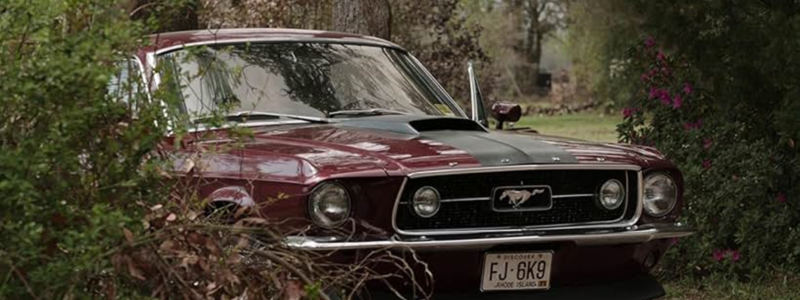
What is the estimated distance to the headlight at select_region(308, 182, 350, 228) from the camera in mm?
6035

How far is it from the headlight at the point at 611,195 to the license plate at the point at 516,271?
410 mm

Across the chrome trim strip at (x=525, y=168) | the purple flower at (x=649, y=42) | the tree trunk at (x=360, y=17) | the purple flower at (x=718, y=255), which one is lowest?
the purple flower at (x=718, y=255)

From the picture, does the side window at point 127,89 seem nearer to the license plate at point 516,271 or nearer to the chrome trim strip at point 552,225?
the chrome trim strip at point 552,225

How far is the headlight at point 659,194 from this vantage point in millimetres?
6965

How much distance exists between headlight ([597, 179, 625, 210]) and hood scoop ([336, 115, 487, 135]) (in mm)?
738

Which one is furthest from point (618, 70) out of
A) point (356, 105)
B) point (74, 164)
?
point (74, 164)

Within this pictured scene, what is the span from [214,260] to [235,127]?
1.44 ft

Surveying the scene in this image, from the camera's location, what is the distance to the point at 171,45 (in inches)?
289

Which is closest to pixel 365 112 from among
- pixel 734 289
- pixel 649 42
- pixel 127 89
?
pixel 127 89

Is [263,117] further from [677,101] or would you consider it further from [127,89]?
[677,101]

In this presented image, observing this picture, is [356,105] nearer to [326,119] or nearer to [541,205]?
[326,119]

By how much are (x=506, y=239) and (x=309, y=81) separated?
1.62m

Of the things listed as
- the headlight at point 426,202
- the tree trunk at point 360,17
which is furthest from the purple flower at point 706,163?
the headlight at point 426,202

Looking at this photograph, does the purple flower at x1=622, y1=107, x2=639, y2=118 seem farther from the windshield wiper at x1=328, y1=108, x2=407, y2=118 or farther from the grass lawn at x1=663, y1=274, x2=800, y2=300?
the windshield wiper at x1=328, y1=108, x2=407, y2=118
